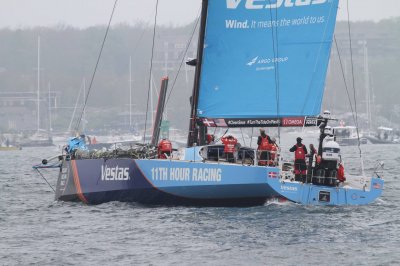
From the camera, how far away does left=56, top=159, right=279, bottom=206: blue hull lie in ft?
72.1

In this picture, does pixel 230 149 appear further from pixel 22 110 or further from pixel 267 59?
pixel 22 110

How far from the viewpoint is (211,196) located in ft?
74.2

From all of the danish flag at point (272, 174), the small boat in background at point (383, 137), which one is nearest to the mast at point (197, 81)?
the danish flag at point (272, 174)

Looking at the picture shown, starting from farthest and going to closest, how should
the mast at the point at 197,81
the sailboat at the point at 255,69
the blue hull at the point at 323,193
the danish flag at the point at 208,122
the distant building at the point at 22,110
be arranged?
the distant building at the point at 22,110 < the danish flag at the point at 208,122 < the sailboat at the point at 255,69 < the mast at the point at 197,81 < the blue hull at the point at 323,193

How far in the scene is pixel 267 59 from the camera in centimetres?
2445

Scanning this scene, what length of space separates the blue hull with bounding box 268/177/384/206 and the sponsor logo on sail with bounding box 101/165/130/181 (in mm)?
3148

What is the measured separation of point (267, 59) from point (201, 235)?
20.4ft

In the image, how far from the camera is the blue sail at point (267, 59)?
24.3 meters

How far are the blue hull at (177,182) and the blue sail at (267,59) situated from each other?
229cm

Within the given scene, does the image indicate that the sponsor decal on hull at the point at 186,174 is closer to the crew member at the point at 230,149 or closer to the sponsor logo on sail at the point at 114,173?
the sponsor logo on sail at the point at 114,173

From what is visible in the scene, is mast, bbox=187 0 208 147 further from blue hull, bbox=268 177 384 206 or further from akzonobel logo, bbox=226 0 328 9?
blue hull, bbox=268 177 384 206

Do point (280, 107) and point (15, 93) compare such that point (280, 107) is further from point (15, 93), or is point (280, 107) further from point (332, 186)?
point (15, 93)

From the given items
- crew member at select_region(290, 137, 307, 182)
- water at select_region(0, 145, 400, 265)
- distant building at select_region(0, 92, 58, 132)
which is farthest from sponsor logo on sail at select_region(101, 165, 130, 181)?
distant building at select_region(0, 92, 58, 132)

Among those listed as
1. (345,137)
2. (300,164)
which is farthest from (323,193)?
(345,137)
